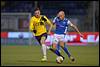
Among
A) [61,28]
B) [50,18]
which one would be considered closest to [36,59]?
[61,28]

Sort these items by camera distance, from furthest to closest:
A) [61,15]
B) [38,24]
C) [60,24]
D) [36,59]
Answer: [36,59]
[38,24]
[60,24]
[61,15]

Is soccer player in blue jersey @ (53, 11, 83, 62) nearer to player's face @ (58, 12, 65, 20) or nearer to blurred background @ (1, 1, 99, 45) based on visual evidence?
player's face @ (58, 12, 65, 20)

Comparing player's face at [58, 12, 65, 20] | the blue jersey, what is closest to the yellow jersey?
the blue jersey

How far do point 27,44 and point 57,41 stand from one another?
55.2ft

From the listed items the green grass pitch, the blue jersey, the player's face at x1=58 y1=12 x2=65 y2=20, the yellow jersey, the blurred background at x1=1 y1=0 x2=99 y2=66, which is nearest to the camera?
the green grass pitch

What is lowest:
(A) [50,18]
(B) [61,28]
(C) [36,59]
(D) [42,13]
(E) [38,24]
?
(C) [36,59]

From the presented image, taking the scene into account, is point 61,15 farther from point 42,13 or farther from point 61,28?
point 42,13

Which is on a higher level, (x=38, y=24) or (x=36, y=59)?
(x=38, y=24)

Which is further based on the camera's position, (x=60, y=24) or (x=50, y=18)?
(x=50, y=18)

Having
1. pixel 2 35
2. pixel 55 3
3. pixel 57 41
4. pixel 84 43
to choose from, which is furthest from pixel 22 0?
pixel 57 41

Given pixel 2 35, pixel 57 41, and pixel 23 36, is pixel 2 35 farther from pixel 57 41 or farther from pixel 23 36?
pixel 57 41

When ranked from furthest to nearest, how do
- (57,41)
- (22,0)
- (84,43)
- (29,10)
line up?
(22,0), (29,10), (84,43), (57,41)

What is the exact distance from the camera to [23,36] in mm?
31672

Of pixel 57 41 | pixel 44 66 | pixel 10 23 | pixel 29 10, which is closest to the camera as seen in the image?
pixel 44 66
